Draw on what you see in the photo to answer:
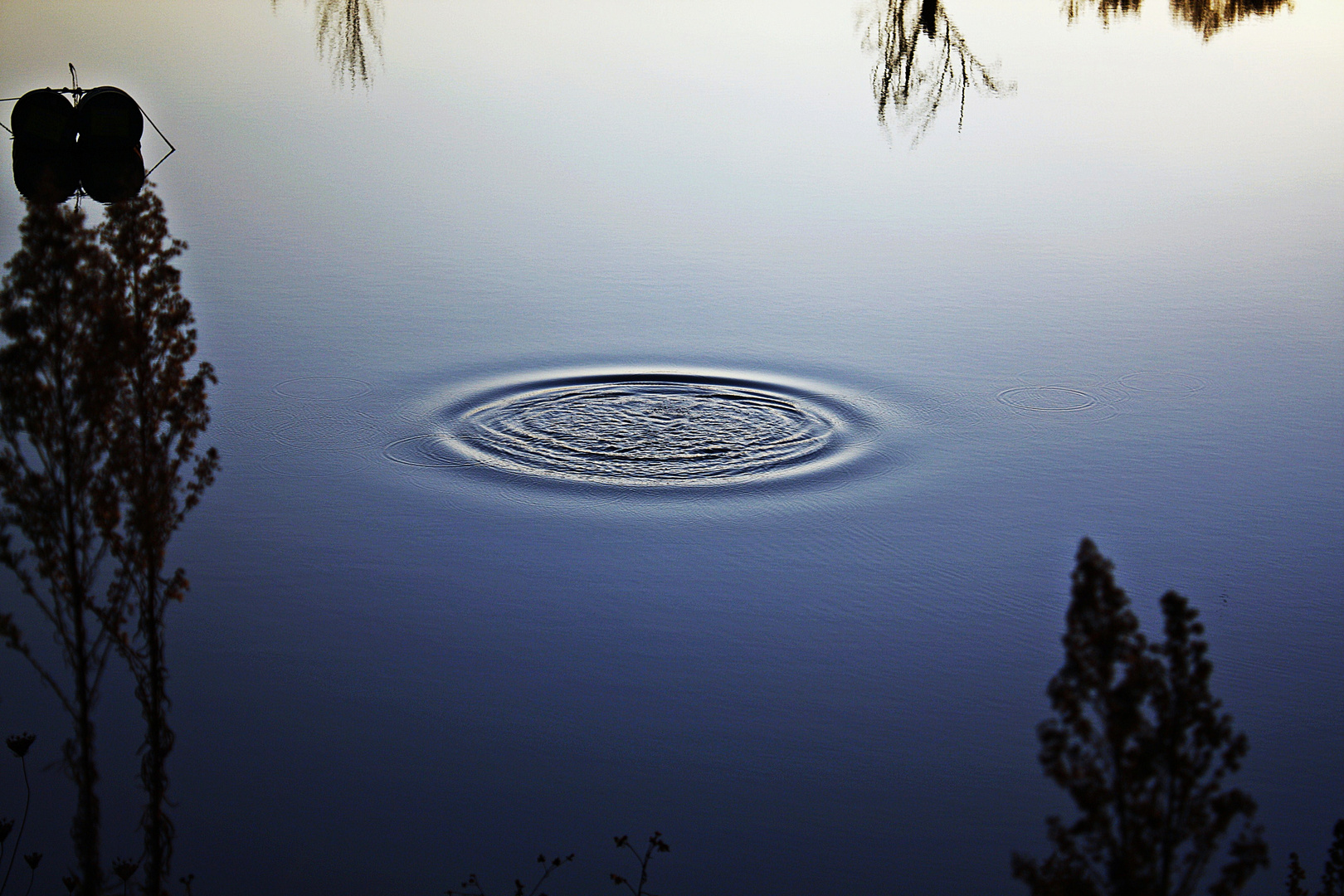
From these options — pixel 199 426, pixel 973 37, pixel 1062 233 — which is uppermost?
pixel 973 37

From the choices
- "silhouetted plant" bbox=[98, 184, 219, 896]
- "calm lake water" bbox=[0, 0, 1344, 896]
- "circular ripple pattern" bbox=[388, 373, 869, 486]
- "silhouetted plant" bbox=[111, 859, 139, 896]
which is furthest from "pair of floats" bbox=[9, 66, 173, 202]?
"silhouetted plant" bbox=[111, 859, 139, 896]

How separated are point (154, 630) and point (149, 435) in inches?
17.9

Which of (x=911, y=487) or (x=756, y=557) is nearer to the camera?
(x=756, y=557)

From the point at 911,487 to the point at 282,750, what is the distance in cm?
293

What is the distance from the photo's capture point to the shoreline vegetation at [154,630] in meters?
2.13

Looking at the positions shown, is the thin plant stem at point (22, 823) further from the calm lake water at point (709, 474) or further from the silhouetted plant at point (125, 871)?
the silhouetted plant at point (125, 871)

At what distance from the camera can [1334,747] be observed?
4.05 meters

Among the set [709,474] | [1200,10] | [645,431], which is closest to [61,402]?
[709,474]

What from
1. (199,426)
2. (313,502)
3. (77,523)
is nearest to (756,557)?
(313,502)

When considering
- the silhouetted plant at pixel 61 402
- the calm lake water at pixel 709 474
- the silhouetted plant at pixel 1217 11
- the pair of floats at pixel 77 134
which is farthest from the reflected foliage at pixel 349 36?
the silhouetted plant at pixel 61 402

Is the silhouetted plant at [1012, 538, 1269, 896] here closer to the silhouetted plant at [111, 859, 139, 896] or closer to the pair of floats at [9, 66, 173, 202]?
the silhouetted plant at [111, 859, 139, 896]

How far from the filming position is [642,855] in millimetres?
3506

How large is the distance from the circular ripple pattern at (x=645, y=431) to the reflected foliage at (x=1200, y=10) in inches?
561

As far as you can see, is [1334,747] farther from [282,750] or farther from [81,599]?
[81,599]
